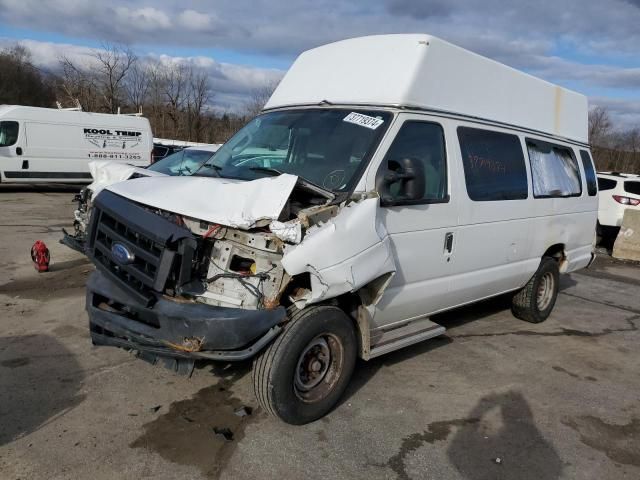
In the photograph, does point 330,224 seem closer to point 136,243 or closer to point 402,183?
point 402,183

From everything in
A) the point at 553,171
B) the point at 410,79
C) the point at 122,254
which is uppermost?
the point at 410,79

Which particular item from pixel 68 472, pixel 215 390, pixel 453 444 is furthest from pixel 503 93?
pixel 68 472

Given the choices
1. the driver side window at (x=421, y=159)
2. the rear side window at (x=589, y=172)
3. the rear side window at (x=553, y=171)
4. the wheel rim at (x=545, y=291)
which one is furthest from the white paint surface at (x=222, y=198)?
the rear side window at (x=589, y=172)

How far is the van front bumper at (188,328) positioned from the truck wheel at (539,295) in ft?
13.7

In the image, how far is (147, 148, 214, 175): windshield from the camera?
9109mm

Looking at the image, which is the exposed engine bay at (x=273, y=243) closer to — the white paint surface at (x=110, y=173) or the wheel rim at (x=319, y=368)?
the wheel rim at (x=319, y=368)

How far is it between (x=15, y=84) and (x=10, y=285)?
61940 mm

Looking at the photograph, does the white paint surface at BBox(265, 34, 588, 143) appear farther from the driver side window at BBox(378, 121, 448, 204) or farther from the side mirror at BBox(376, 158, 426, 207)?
the side mirror at BBox(376, 158, 426, 207)

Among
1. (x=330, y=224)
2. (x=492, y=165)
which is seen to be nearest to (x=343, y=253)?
(x=330, y=224)

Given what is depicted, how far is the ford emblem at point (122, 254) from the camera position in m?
3.61

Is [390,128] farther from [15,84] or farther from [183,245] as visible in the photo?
[15,84]

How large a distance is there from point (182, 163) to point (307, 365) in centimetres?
650

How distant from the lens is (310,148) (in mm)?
4293

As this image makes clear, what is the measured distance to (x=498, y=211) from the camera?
521 centimetres
